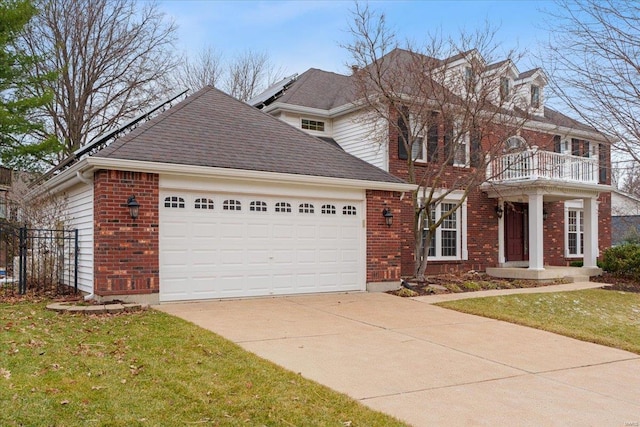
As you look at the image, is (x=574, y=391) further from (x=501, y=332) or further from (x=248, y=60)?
(x=248, y=60)

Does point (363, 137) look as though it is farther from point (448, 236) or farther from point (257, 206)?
point (257, 206)

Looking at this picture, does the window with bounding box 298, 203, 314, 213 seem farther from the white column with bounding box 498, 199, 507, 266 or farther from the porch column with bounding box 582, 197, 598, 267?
the porch column with bounding box 582, 197, 598, 267

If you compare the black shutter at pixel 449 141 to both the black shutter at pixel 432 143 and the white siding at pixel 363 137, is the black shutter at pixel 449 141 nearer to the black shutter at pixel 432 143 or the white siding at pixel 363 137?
the black shutter at pixel 432 143

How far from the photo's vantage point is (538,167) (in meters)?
17.3

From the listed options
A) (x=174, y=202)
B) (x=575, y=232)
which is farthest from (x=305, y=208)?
(x=575, y=232)

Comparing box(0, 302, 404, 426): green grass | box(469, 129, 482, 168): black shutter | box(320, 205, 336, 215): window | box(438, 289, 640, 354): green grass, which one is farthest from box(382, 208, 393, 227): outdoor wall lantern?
box(0, 302, 404, 426): green grass

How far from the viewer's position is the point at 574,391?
548 cm

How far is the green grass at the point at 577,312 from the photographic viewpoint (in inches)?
353

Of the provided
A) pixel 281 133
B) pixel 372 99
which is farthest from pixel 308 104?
pixel 281 133

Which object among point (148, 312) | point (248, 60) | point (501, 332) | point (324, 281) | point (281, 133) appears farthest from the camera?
point (248, 60)

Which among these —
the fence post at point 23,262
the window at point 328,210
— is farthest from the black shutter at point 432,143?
the fence post at point 23,262

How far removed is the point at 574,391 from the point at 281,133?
941 centimetres

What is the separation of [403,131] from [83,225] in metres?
8.98

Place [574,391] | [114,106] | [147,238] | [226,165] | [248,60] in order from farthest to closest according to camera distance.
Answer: [248,60] < [114,106] < [226,165] < [147,238] < [574,391]
